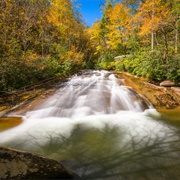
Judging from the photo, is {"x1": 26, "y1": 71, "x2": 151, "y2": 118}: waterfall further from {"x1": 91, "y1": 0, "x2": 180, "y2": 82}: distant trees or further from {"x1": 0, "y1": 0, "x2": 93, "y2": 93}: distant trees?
{"x1": 91, "y1": 0, "x2": 180, "y2": 82}: distant trees

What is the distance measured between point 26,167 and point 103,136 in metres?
3.49

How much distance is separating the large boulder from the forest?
298 inches

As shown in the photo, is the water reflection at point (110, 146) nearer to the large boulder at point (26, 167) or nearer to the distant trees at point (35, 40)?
the large boulder at point (26, 167)

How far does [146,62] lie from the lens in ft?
42.3

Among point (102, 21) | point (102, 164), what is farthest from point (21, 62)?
point (102, 21)

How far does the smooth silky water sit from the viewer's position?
4160 mm

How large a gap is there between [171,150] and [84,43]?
26.5 metres

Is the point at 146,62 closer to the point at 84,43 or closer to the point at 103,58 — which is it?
the point at 103,58

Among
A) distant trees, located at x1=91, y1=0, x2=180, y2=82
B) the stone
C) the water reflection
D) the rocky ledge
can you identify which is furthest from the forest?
the water reflection

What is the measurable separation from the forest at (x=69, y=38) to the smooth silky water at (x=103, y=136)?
356cm

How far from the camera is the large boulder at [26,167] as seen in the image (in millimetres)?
2889

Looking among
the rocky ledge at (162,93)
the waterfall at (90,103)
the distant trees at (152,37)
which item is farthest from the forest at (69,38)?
the waterfall at (90,103)

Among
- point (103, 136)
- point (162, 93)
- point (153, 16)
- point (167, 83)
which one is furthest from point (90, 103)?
point (153, 16)

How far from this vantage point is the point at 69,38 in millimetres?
22188
